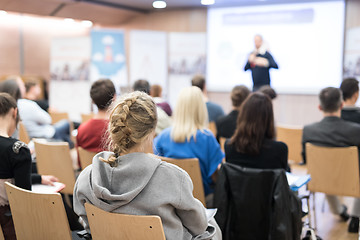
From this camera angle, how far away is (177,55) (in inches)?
338

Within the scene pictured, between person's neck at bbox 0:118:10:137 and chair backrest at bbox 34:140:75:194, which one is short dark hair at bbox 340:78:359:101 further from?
person's neck at bbox 0:118:10:137

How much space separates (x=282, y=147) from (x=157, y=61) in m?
6.20

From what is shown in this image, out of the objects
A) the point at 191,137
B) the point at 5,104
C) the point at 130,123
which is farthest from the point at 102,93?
the point at 130,123

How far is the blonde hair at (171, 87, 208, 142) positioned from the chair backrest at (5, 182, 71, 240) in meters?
1.15

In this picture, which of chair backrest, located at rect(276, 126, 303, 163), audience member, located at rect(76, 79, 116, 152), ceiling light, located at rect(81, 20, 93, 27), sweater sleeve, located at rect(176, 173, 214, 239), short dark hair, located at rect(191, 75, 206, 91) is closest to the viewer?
sweater sleeve, located at rect(176, 173, 214, 239)

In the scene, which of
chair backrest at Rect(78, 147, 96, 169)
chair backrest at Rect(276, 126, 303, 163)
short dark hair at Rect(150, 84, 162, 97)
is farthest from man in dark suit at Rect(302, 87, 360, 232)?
short dark hair at Rect(150, 84, 162, 97)

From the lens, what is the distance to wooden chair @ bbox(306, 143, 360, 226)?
3158 mm

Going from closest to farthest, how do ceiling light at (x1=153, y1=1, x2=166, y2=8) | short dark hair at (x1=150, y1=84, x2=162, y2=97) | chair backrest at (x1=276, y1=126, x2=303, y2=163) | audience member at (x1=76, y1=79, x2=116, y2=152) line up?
audience member at (x1=76, y1=79, x2=116, y2=152) → chair backrest at (x1=276, y1=126, x2=303, y2=163) → short dark hair at (x1=150, y1=84, x2=162, y2=97) → ceiling light at (x1=153, y1=1, x2=166, y2=8)

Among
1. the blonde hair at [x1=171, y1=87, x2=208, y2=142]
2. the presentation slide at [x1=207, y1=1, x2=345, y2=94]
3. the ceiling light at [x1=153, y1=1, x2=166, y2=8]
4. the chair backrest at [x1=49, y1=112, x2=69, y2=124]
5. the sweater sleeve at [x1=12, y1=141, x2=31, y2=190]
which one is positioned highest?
the ceiling light at [x1=153, y1=1, x2=166, y2=8]

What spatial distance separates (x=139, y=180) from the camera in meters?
1.58

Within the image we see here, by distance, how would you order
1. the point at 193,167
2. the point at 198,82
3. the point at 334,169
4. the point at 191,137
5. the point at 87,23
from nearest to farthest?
the point at 193,167, the point at 191,137, the point at 334,169, the point at 198,82, the point at 87,23

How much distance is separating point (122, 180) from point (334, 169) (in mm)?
2238

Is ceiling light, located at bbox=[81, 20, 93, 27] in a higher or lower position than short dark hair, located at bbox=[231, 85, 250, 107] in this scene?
higher

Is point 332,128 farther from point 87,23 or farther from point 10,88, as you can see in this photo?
point 87,23
